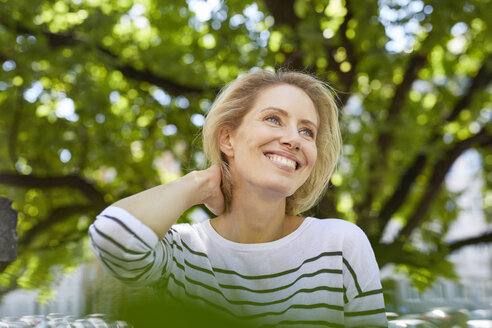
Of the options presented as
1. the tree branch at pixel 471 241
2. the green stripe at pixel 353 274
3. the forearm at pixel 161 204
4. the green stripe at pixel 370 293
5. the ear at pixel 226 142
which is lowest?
the green stripe at pixel 370 293

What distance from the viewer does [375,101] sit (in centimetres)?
706

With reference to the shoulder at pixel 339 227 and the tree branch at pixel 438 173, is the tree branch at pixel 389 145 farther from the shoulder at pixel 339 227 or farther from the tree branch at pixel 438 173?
the shoulder at pixel 339 227

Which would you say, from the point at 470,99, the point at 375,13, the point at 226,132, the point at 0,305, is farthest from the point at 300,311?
the point at 470,99

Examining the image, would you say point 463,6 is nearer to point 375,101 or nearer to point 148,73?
point 375,101

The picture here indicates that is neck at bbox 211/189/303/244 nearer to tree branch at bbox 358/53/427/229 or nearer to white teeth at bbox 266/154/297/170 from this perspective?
white teeth at bbox 266/154/297/170

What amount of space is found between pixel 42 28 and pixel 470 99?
552cm

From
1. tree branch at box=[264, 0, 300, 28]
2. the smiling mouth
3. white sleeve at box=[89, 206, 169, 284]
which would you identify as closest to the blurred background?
tree branch at box=[264, 0, 300, 28]

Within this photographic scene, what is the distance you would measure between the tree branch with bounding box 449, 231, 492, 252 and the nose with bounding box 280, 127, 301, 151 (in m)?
6.19

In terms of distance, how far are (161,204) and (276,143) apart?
0.50 meters

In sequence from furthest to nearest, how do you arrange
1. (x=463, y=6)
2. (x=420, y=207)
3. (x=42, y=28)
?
(x=420, y=207) < (x=42, y=28) < (x=463, y=6)

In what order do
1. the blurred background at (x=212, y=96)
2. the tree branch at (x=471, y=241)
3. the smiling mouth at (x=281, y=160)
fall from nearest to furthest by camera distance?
the smiling mouth at (x=281, y=160) < the blurred background at (x=212, y=96) < the tree branch at (x=471, y=241)

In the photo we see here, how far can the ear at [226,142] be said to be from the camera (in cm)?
201

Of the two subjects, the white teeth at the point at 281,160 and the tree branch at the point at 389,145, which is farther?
the tree branch at the point at 389,145

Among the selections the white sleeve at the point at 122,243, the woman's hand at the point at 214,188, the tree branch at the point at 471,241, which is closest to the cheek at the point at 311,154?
the woman's hand at the point at 214,188
